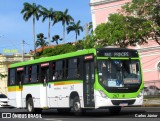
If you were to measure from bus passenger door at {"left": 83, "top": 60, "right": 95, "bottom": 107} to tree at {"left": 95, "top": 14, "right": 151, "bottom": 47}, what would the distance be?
15.5 m

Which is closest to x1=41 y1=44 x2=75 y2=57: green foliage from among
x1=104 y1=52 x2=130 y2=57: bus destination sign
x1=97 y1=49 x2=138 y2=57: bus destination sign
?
x1=97 y1=49 x2=138 y2=57: bus destination sign

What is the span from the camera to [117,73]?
808 inches

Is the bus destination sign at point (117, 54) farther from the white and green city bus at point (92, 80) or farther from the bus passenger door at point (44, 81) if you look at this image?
the bus passenger door at point (44, 81)

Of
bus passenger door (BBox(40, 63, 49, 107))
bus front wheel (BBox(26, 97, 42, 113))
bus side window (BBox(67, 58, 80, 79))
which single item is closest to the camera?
bus side window (BBox(67, 58, 80, 79))

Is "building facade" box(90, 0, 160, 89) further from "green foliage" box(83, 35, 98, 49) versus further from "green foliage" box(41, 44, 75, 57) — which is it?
"green foliage" box(41, 44, 75, 57)

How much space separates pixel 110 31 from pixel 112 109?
1823 cm

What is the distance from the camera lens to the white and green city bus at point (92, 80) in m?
20.4

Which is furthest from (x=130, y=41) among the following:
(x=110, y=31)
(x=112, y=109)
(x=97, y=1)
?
(x=97, y=1)

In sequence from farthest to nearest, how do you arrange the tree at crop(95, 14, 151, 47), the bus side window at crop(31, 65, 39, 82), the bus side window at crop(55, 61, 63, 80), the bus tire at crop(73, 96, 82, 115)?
1. the tree at crop(95, 14, 151, 47)
2. the bus side window at crop(31, 65, 39, 82)
3. the bus side window at crop(55, 61, 63, 80)
4. the bus tire at crop(73, 96, 82, 115)

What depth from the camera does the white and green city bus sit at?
20.4 m

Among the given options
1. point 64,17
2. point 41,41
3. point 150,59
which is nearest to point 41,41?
point 41,41

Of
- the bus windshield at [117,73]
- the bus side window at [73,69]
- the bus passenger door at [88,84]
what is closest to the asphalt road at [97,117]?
the bus passenger door at [88,84]

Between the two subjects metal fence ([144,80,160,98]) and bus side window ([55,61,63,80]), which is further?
metal fence ([144,80,160,98])

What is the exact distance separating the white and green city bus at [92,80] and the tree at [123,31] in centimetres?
1364
